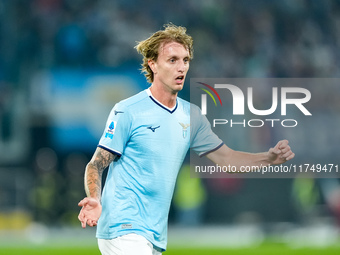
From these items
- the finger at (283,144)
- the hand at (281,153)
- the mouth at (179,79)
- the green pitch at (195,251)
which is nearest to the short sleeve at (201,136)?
the mouth at (179,79)

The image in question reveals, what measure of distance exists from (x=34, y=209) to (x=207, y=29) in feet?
27.1

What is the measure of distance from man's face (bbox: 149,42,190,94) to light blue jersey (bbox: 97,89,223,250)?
0.61 ft

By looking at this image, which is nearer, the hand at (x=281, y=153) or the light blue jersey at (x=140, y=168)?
the light blue jersey at (x=140, y=168)

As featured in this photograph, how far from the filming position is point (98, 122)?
20.9m

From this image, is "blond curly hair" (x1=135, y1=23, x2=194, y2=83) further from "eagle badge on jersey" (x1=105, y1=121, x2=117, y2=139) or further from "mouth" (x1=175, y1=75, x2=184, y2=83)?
"eagle badge on jersey" (x1=105, y1=121, x2=117, y2=139)

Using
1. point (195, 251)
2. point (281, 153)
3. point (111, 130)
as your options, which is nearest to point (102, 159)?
point (111, 130)

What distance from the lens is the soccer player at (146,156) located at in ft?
19.4

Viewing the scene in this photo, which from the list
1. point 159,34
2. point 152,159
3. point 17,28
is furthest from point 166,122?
point 17,28

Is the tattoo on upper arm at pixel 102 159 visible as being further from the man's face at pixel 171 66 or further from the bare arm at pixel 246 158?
the bare arm at pixel 246 158

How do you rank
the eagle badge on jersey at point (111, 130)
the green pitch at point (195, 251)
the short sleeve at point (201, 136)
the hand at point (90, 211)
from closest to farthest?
the hand at point (90, 211)
the eagle badge on jersey at point (111, 130)
the short sleeve at point (201, 136)
the green pitch at point (195, 251)

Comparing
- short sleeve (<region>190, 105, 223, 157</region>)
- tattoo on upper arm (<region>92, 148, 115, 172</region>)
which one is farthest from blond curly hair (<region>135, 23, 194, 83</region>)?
tattoo on upper arm (<region>92, 148, 115, 172</region>)

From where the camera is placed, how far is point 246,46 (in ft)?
79.7

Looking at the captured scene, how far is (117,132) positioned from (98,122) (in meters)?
15.1

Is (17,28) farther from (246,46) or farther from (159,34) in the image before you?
(159,34)
